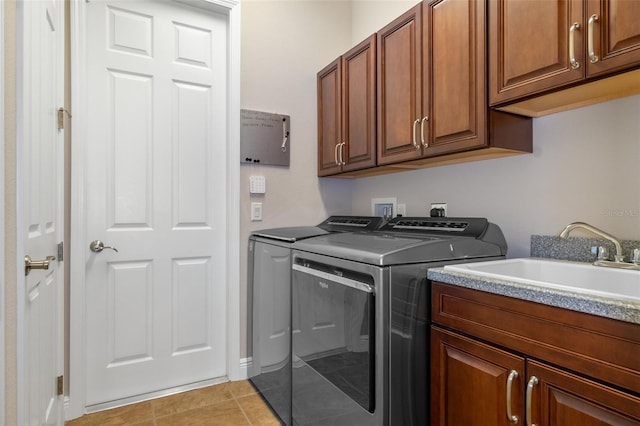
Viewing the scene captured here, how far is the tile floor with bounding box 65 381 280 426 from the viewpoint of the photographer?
6.31ft

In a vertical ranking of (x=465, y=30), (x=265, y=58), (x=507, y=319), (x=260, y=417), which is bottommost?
(x=260, y=417)

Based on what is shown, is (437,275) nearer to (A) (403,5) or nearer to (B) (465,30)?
(B) (465,30)

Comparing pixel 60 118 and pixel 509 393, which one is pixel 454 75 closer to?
pixel 509 393

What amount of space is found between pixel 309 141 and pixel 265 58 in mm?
644

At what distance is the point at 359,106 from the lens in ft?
7.26

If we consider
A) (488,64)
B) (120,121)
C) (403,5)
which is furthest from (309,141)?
(488,64)

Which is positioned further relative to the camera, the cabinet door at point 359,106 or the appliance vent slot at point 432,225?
the cabinet door at point 359,106

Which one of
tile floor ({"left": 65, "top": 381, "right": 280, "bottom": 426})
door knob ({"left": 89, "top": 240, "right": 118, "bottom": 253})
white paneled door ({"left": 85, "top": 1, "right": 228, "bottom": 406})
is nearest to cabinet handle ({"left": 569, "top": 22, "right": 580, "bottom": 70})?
white paneled door ({"left": 85, "top": 1, "right": 228, "bottom": 406})

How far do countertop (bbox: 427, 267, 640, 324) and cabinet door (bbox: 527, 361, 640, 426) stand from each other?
180mm

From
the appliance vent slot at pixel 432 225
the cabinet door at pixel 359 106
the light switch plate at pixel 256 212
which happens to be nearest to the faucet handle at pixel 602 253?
the appliance vent slot at pixel 432 225

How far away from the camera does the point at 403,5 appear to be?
2.29 metres

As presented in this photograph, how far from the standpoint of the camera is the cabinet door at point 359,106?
6.91 feet

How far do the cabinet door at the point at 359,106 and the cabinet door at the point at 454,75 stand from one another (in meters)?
0.41

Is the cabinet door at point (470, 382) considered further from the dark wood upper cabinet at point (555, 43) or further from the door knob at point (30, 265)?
the door knob at point (30, 265)
